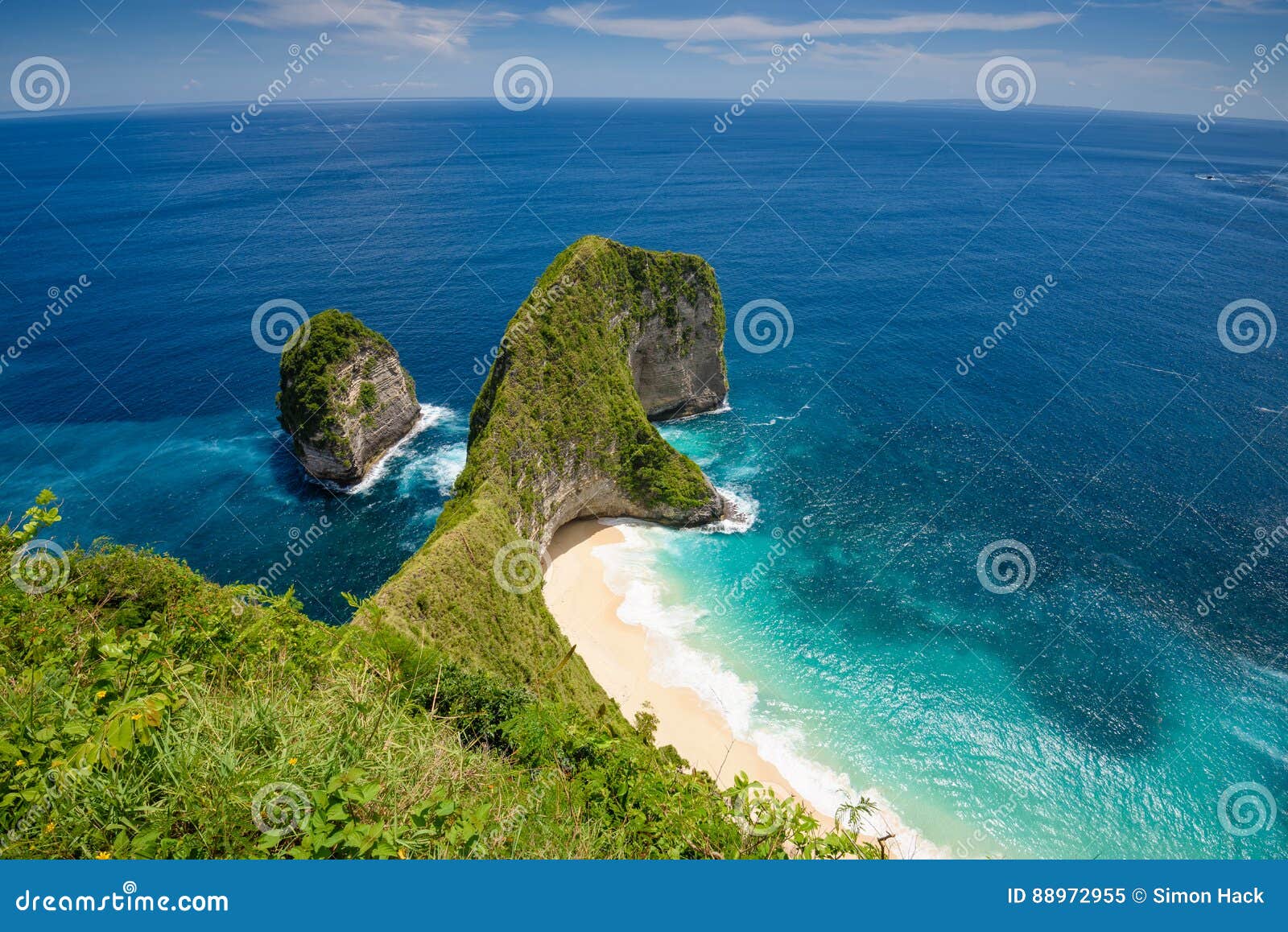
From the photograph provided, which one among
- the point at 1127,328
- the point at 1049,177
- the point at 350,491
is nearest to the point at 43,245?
the point at 350,491

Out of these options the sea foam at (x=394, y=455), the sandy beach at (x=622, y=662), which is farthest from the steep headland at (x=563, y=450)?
the sea foam at (x=394, y=455)

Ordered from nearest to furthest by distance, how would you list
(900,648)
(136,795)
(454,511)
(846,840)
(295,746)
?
1. (136,795)
2. (295,746)
3. (846,840)
4. (454,511)
5. (900,648)

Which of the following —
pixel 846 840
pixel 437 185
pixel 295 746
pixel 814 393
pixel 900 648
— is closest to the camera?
pixel 295 746

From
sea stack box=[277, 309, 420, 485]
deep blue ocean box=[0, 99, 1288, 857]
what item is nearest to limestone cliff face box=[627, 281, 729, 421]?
deep blue ocean box=[0, 99, 1288, 857]

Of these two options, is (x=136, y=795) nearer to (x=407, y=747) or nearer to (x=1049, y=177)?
(x=407, y=747)

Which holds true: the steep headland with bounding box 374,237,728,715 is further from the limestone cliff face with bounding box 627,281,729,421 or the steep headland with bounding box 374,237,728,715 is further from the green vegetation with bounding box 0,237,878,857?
the green vegetation with bounding box 0,237,878,857

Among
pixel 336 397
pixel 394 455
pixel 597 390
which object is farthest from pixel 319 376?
pixel 597 390
